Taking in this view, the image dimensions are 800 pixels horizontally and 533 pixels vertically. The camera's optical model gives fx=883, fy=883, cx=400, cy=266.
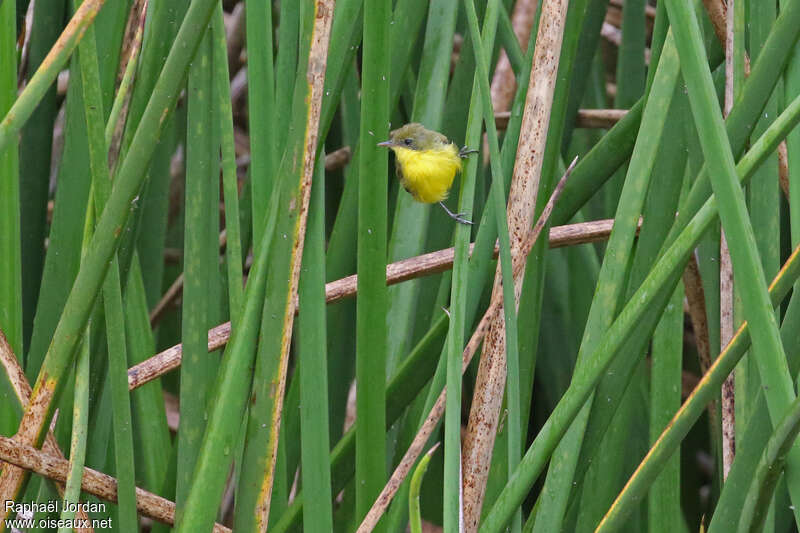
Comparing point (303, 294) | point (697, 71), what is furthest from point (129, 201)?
point (697, 71)

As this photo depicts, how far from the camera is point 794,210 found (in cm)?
82

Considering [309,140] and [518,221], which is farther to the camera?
[518,221]

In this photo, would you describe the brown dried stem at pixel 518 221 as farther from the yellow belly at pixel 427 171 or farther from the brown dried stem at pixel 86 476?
the brown dried stem at pixel 86 476

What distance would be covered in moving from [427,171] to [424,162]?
83mm

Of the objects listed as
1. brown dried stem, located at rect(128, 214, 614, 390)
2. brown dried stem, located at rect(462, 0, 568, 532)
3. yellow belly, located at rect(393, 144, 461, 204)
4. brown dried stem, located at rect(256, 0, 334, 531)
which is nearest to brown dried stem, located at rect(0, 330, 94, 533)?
brown dried stem, located at rect(128, 214, 614, 390)

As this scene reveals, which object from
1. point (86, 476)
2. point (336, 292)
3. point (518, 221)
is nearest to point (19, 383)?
point (86, 476)

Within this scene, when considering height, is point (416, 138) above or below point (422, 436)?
above

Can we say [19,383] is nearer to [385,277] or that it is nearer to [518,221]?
[385,277]

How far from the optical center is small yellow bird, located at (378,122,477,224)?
1343 millimetres

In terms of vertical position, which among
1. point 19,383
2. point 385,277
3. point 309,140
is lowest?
point 19,383

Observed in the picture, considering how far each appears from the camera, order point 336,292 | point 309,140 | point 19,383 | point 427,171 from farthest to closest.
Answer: point 427,171
point 336,292
point 19,383
point 309,140

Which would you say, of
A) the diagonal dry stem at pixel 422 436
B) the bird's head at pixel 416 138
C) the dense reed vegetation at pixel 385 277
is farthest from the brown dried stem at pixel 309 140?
the bird's head at pixel 416 138

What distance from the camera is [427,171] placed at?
1.39 meters

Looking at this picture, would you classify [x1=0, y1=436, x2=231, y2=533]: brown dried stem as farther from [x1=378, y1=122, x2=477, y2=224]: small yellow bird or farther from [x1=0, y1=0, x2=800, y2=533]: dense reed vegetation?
[x1=378, y1=122, x2=477, y2=224]: small yellow bird
